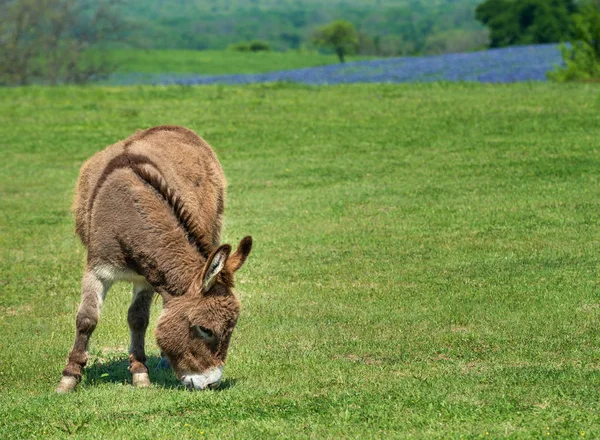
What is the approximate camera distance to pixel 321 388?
8523 millimetres

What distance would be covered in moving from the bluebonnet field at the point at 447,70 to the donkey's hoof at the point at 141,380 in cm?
2685

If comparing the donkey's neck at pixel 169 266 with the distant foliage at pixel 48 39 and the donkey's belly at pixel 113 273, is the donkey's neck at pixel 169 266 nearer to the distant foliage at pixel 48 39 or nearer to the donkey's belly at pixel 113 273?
the donkey's belly at pixel 113 273

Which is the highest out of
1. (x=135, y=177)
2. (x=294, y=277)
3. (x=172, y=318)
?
(x=135, y=177)

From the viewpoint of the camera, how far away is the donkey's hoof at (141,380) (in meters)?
9.01

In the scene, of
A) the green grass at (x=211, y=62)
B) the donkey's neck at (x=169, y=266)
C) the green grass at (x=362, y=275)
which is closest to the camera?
the green grass at (x=362, y=275)

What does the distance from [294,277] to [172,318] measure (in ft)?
17.9

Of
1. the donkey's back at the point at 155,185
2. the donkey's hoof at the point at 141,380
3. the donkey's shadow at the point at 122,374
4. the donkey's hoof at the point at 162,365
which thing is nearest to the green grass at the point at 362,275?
the donkey's shadow at the point at 122,374

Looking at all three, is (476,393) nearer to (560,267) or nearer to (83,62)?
(560,267)

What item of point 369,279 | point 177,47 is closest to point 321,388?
point 369,279

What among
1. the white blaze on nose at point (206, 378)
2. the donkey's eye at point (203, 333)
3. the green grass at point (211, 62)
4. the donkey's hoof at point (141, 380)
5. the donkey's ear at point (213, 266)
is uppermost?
the donkey's ear at point (213, 266)

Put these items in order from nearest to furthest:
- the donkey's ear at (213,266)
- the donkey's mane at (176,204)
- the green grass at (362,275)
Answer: the green grass at (362,275) → the donkey's ear at (213,266) → the donkey's mane at (176,204)

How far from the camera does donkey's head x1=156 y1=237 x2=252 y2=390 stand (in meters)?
8.20

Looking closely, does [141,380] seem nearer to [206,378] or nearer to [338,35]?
[206,378]

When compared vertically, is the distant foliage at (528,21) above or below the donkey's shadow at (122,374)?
above
